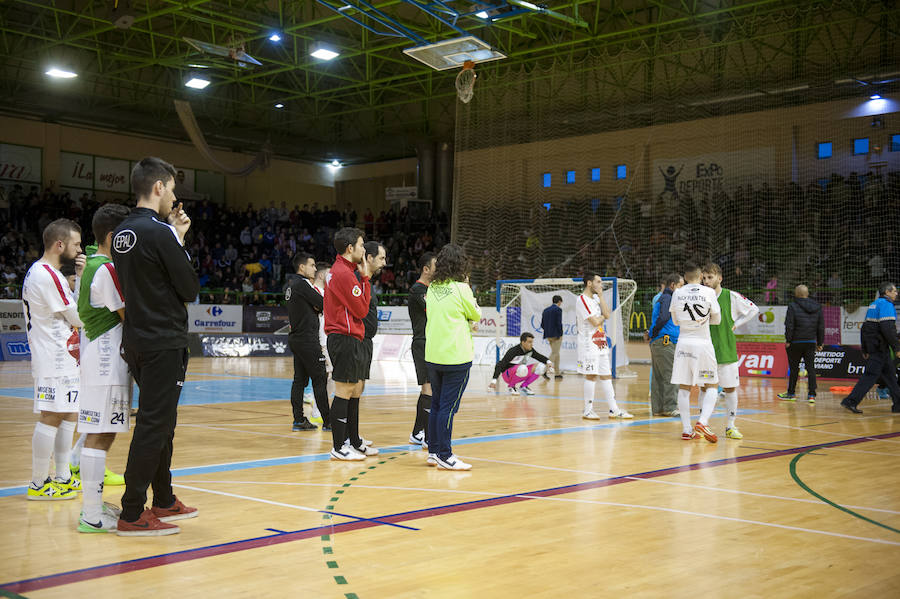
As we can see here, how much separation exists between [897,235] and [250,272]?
2290cm

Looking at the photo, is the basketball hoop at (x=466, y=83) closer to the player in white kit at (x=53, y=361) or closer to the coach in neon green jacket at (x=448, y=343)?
the coach in neon green jacket at (x=448, y=343)

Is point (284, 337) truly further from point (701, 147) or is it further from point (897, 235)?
point (897, 235)

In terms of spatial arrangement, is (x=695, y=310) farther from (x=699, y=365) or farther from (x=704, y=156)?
(x=704, y=156)

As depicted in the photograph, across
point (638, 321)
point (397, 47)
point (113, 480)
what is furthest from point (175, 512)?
point (397, 47)

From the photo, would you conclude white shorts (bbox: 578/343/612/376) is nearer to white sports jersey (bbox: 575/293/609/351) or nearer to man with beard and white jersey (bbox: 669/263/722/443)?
white sports jersey (bbox: 575/293/609/351)

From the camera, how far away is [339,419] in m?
7.53

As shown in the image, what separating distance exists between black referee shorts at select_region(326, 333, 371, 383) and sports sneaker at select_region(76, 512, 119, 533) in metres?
2.70

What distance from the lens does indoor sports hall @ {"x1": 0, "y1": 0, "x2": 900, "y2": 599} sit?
473 centimetres

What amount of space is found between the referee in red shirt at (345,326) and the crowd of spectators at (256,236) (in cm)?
2183

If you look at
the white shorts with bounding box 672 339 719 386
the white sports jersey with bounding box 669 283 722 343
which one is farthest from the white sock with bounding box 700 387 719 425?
the white sports jersey with bounding box 669 283 722 343

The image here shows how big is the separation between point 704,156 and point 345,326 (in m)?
20.3

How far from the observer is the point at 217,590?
384cm

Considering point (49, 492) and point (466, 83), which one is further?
point (466, 83)

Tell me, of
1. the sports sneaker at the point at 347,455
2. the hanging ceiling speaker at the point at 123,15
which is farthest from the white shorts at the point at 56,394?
the hanging ceiling speaker at the point at 123,15
